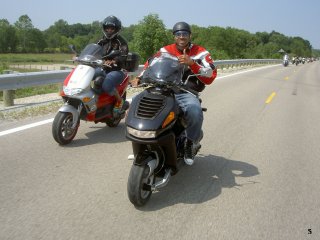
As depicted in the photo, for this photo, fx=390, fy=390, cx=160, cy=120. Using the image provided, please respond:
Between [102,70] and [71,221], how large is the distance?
3504 millimetres

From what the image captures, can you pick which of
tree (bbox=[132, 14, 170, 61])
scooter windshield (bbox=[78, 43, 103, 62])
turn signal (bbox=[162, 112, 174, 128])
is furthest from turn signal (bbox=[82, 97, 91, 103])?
tree (bbox=[132, 14, 170, 61])

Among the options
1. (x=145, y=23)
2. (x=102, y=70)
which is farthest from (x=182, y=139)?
(x=145, y=23)

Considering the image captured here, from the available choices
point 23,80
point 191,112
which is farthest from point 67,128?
point 23,80

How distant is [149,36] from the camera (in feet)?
274

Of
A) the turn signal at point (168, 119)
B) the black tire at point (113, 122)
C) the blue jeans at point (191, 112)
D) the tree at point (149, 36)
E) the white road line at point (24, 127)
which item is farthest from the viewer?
the tree at point (149, 36)

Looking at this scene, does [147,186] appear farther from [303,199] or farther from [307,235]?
→ [303,199]

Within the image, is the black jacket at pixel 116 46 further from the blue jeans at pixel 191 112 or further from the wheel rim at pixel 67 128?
the blue jeans at pixel 191 112

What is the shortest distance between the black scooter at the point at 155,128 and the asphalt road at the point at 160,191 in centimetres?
27

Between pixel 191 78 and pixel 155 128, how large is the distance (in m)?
→ 1.48

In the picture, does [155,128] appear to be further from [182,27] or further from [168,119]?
[182,27]

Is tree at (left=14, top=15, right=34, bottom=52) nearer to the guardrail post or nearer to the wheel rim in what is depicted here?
the guardrail post

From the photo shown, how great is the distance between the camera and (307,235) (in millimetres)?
3609

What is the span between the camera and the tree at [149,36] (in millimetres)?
82625

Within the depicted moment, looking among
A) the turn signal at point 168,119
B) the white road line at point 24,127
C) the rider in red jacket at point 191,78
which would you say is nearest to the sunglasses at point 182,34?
the rider in red jacket at point 191,78
